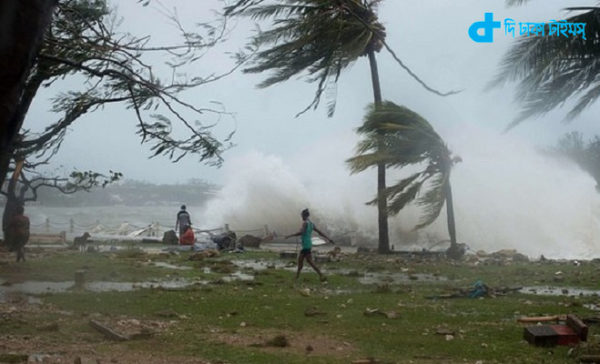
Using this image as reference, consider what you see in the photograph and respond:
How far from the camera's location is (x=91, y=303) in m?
9.75

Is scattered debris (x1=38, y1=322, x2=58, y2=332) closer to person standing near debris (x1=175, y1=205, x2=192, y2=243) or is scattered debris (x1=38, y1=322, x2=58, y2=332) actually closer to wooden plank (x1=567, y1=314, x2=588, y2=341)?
wooden plank (x1=567, y1=314, x2=588, y2=341)

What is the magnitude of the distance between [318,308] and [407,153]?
11651 mm

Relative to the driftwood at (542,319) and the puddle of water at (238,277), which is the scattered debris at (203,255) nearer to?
the puddle of water at (238,277)

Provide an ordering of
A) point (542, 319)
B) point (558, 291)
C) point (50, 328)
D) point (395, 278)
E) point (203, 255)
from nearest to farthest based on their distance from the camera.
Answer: point (50, 328) → point (542, 319) → point (558, 291) → point (395, 278) → point (203, 255)

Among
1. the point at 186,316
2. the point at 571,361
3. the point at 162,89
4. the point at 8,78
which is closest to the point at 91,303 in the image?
the point at 186,316

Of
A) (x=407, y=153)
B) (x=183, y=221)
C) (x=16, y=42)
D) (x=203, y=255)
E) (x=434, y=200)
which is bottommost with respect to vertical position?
(x=203, y=255)

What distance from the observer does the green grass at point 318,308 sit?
6.84 metres

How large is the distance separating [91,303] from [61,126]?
4727mm

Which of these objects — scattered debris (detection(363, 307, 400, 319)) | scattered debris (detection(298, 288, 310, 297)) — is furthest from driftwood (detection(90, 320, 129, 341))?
scattered debris (detection(298, 288, 310, 297))

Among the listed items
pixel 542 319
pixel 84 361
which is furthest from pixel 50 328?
pixel 542 319

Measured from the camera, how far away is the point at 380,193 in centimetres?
2073

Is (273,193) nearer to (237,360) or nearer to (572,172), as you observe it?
(572,172)

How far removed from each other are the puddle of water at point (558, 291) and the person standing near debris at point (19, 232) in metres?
10.9

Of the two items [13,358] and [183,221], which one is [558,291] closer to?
[13,358]
